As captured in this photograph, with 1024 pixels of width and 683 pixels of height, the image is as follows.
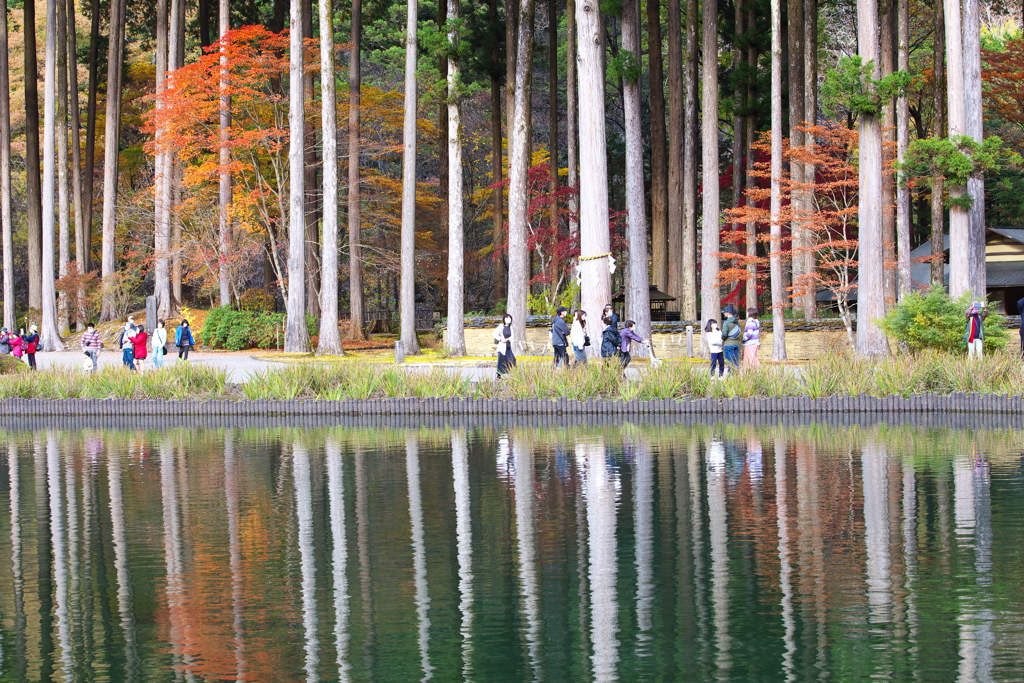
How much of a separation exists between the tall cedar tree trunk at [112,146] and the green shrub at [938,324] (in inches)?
1211

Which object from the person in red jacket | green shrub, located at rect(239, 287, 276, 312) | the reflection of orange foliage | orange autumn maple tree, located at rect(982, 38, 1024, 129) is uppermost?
orange autumn maple tree, located at rect(982, 38, 1024, 129)

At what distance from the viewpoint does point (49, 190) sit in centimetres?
4003

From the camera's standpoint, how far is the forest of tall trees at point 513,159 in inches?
1023

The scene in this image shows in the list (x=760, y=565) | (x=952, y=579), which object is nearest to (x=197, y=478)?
(x=760, y=565)

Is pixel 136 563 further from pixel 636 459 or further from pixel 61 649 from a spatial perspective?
pixel 636 459

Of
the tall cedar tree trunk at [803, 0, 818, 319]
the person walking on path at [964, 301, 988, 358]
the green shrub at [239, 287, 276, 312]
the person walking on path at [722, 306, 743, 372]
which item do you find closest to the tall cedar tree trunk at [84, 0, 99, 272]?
the green shrub at [239, 287, 276, 312]

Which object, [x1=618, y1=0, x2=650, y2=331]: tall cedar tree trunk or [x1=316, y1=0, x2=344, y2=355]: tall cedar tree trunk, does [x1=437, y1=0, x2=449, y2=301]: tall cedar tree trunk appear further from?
[x1=618, y1=0, x2=650, y2=331]: tall cedar tree trunk

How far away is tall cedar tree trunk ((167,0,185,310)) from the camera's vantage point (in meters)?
41.0

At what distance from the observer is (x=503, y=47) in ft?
131

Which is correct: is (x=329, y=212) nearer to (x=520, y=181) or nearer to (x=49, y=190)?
(x=520, y=181)

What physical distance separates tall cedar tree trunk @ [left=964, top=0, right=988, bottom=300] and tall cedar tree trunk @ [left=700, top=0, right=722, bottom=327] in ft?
26.5

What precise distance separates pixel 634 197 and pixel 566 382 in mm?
13462

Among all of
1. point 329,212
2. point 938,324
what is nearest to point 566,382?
point 938,324

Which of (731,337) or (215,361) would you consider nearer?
(731,337)
